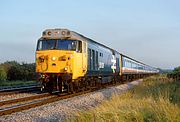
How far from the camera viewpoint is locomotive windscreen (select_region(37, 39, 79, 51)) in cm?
1800

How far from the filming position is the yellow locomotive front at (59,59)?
1755 centimetres

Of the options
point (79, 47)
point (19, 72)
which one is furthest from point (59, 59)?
point (19, 72)

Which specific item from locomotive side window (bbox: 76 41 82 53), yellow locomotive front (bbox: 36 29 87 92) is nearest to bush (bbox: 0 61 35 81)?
yellow locomotive front (bbox: 36 29 87 92)

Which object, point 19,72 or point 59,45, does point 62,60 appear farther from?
point 19,72

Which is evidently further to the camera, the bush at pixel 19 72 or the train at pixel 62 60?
the bush at pixel 19 72

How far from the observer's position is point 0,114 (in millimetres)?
10680

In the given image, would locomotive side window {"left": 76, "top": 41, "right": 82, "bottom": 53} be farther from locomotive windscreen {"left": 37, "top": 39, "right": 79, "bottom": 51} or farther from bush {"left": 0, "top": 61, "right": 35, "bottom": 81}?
bush {"left": 0, "top": 61, "right": 35, "bottom": 81}

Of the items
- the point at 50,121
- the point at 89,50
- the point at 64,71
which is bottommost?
the point at 50,121

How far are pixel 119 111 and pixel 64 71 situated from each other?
336 inches

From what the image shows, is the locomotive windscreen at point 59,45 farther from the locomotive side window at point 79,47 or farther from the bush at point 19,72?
the bush at point 19,72

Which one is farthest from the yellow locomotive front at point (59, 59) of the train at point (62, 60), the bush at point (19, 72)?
the bush at point (19, 72)

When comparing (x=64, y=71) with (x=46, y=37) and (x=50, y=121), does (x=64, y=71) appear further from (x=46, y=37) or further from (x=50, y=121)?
(x=50, y=121)

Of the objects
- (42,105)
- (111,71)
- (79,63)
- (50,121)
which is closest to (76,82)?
(79,63)

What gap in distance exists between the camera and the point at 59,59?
17641 mm
